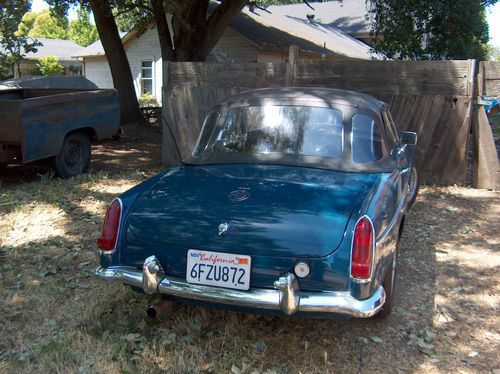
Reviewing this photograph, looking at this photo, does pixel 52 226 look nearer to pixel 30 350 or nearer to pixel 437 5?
pixel 30 350

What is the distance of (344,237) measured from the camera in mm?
3078

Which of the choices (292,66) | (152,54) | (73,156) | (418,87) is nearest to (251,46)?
(152,54)

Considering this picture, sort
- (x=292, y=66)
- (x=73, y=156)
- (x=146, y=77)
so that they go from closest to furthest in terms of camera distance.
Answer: (x=292, y=66)
(x=73, y=156)
(x=146, y=77)

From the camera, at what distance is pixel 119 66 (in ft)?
47.9

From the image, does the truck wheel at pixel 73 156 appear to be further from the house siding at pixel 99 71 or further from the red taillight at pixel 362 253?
the house siding at pixel 99 71

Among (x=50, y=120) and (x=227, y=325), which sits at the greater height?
(x=50, y=120)

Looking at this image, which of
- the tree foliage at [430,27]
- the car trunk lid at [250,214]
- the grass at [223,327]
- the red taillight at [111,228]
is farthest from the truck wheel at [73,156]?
the tree foliage at [430,27]

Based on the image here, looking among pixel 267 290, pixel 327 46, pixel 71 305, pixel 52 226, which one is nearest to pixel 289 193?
pixel 267 290

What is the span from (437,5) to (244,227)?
38.0 ft

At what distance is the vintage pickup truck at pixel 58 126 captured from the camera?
23.5 ft

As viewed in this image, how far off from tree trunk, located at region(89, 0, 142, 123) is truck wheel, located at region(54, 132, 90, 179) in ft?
20.5

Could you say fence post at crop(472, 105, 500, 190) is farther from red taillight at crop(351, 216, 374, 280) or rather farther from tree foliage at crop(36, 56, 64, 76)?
tree foliage at crop(36, 56, 64, 76)

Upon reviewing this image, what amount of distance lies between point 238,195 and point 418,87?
5.09m

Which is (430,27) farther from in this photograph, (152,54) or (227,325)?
(152,54)
